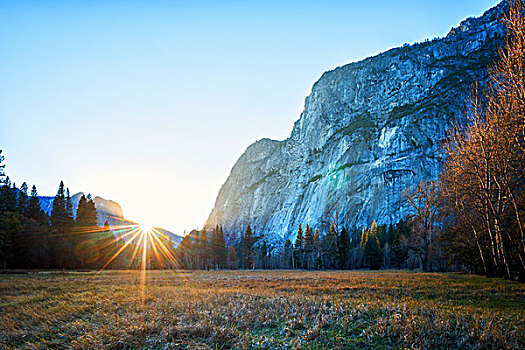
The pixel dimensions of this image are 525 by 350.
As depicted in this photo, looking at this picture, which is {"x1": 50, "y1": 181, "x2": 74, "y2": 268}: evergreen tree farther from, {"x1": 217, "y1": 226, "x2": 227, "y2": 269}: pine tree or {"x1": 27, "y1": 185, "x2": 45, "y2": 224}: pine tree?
{"x1": 217, "y1": 226, "x2": 227, "y2": 269}: pine tree

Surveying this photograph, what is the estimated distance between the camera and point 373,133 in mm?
136875

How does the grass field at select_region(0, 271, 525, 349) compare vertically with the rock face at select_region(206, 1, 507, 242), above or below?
below

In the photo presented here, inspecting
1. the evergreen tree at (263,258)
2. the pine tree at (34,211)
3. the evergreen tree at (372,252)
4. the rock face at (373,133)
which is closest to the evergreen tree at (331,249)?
the evergreen tree at (372,252)

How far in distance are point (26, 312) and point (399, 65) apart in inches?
7067

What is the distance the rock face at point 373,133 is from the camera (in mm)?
114038

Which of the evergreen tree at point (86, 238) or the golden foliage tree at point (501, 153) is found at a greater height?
the golden foliage tree at point (501, 153)

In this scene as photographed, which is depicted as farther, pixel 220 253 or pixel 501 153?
pixel 220 253

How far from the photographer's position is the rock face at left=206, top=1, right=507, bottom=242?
374ft

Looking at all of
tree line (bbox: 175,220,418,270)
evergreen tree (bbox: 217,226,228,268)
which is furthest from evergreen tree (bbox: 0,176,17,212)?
evergreen tree (bbox: 217,226,228,268)

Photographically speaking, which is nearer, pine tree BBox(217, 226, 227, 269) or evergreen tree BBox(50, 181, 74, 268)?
evergreen tree BBox(50, 181, 74, 268)

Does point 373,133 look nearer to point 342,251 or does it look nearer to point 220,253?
point 342,251

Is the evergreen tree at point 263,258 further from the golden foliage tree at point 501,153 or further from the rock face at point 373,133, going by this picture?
the golden foliage tree at point 501,153

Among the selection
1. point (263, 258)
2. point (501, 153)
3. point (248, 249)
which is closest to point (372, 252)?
point (263, 258)

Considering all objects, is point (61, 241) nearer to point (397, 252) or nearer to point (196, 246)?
point (196, 246)
